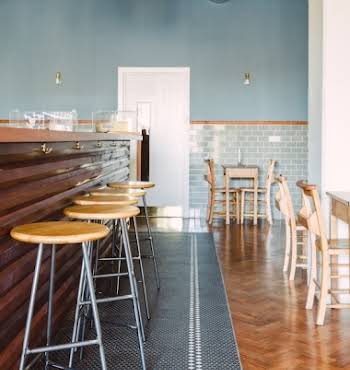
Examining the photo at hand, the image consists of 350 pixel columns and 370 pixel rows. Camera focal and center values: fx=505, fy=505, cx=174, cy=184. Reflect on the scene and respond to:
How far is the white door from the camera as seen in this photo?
8.11 m

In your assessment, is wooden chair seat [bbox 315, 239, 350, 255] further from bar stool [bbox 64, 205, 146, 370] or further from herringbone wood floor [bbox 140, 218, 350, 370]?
bar stool [bbox 64, 205, 146, 370]

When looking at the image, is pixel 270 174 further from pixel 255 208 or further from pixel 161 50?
pixel 161 50

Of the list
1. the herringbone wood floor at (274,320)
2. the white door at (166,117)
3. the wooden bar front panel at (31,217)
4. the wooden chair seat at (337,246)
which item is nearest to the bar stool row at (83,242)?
the wooden bar front panel at (31,217)

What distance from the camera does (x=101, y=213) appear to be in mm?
2469

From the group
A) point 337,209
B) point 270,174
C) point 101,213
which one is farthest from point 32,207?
point 270,174

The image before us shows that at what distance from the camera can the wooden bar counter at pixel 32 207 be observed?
2.21 meters

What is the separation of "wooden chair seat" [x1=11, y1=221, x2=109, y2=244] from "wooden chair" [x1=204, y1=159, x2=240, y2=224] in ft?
17.3

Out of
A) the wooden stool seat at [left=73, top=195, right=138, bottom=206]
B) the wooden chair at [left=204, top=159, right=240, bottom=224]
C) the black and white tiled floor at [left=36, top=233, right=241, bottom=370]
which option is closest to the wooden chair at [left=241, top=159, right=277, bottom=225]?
the wooden chair at [left=204, top=159, right=240, bottom=224]

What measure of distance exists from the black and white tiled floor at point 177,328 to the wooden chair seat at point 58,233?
88cm

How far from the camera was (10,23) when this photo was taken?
8.12 m

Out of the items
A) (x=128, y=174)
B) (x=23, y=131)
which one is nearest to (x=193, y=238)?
(x=128, y=174)

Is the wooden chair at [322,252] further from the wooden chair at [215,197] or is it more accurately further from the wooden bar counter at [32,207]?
the wooden chair at [215,197]

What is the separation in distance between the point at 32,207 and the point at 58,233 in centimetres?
62

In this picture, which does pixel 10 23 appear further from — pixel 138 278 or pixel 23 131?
pixel 23 131
